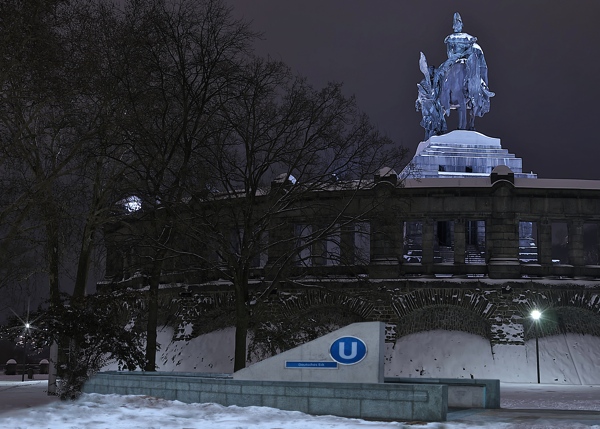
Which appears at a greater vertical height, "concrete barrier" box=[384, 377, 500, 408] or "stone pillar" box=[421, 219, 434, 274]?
"stone pillar" box=[421, 219, 434, 274]

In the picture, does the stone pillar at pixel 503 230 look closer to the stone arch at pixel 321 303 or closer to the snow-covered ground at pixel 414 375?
the snow-covered ground at pixel 414 375

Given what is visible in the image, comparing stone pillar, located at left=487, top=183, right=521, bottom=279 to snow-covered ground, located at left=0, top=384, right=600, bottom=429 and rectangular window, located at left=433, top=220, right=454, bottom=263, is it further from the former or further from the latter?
snow-covered ground, located at left=0, top=384, right=600, bottom=429

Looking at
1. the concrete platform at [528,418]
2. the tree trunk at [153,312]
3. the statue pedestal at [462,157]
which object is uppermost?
the statue pedestal at [462,157]

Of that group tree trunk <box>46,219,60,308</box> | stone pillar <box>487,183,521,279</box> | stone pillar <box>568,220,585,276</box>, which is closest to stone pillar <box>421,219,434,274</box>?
stone pillar <box>487,183,521,279</box>

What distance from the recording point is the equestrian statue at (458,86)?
45.7 meters

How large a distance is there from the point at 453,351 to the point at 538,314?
3.55 meters

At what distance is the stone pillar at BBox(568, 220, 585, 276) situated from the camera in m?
36.1

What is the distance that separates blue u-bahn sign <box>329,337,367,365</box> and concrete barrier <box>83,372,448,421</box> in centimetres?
71

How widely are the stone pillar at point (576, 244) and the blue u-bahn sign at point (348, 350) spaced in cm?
2215

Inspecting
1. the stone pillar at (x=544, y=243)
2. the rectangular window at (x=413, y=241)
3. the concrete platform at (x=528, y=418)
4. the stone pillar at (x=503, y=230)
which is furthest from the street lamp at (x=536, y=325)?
the concrete platform at (x=528, y=418)

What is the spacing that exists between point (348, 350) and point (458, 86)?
105 ft

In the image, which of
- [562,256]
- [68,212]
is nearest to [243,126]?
[68,212]

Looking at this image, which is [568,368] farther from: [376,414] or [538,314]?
[376,414]

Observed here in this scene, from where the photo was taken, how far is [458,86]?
45844mm
